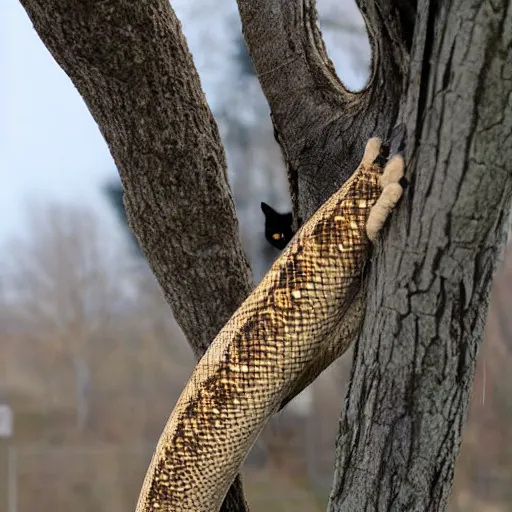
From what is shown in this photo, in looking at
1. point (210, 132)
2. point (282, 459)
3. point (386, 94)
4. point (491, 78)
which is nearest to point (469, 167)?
point (491, 78)

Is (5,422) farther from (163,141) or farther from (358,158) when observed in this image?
(358,158)

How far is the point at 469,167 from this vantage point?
1.65 feet

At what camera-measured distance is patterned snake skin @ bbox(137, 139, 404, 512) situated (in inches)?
26.0

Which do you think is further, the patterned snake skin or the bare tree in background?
the patterned snake skin

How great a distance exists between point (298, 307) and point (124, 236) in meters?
1.54

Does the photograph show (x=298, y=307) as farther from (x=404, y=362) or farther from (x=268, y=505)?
(x=268, y=505)

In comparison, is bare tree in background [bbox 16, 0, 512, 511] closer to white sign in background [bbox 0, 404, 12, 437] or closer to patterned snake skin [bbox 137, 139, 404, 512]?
patterned snake skin [bbox 137, 139, 404, 512]

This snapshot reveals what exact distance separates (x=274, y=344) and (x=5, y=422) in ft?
5.72

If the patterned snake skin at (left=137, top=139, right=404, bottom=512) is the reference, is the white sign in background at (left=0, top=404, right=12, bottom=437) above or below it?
above

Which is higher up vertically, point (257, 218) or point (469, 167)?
point (257, 218)

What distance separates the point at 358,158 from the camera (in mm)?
913

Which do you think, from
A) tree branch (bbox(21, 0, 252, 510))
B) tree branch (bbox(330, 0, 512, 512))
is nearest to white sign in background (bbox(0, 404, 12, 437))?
tree branch (bbox(21, 0, 252, 510))

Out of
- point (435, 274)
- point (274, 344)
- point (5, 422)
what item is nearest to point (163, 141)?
point (274, 344)

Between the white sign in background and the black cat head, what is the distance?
1.39 metres
